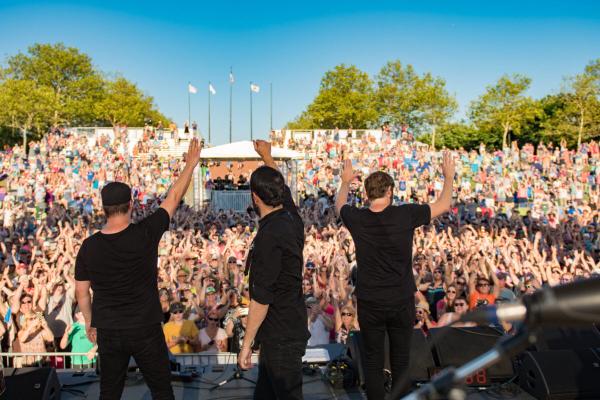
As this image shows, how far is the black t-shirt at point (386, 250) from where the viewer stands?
10.5 feet

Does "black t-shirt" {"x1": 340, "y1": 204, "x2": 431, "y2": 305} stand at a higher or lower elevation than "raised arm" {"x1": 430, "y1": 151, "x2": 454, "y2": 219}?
lower

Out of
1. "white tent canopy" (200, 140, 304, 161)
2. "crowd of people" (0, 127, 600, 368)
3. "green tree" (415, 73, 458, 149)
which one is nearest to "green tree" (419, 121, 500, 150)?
"green tree" (415, 73, 458, 149)

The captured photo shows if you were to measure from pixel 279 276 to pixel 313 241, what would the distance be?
7345mm

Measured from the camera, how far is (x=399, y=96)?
45625 mm

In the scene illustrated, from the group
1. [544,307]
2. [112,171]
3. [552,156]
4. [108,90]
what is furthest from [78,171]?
[108,90]

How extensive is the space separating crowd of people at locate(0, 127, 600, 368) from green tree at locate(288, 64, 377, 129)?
20.3 m

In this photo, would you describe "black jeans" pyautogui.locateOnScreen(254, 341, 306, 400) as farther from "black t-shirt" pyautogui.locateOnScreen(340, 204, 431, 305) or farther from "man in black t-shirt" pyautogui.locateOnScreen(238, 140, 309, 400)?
"black t-shirt" pyautogui.locateOnScreen(340, 204, 431, 305)

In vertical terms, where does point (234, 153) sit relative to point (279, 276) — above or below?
above

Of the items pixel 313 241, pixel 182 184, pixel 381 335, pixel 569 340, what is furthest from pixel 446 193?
pixel 313 241

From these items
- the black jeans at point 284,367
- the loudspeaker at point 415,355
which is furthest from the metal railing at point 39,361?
the black jeans at point 284,367

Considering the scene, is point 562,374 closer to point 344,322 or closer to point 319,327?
point 344,322

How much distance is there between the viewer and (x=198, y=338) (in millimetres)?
5469

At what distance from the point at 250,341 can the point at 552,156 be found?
76.4ft

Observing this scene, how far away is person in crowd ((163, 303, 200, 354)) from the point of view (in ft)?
17.7
